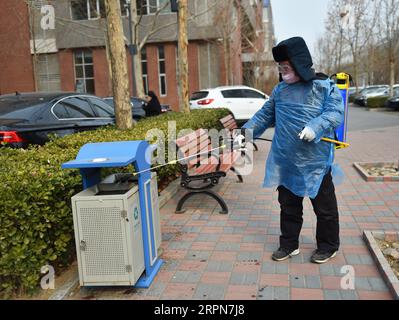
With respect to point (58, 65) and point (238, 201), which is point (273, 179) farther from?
point (58, 65)

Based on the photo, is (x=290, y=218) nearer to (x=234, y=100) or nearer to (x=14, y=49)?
(x=234, y=100)

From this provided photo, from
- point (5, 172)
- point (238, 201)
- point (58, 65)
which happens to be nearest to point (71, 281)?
point (5, 172)

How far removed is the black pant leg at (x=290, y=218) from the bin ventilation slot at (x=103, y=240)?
1.47m

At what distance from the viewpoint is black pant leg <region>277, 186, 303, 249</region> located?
3.91 metres

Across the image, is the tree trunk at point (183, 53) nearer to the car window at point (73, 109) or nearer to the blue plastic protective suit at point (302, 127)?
the car window at point (73, 109)

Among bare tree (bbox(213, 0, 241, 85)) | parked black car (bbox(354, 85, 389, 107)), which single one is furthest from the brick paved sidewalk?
parked black car (bbox(354, 85, 389, 107))

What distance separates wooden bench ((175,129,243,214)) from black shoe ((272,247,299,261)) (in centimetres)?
147

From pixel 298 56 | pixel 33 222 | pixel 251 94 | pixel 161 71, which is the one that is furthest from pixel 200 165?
pixel 161 71

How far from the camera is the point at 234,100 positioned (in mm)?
17703

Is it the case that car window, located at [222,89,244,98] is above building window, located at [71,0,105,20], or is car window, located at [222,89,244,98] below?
below

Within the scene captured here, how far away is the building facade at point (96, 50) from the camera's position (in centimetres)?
2830

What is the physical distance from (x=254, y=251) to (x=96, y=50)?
2854 cm

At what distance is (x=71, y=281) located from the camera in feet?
12.0

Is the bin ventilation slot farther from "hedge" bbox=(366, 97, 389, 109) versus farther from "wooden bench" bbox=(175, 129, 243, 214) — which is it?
"hedge" bbox=(366, 97, 389, 109)
